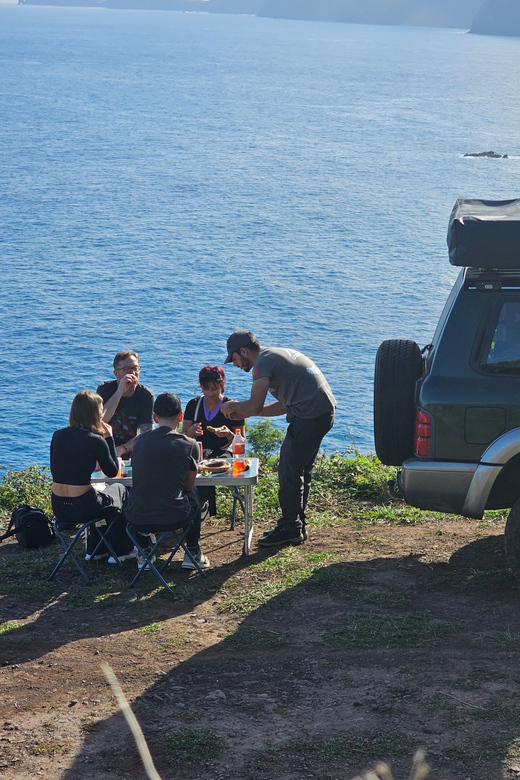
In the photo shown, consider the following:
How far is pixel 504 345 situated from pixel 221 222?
174ft

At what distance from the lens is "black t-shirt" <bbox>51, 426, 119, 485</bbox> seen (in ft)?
22.0

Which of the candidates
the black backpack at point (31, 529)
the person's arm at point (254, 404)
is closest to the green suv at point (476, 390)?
the person's arm at point (254, 404)

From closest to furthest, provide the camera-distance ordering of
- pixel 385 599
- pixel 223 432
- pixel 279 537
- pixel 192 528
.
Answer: pixel 385 599
pixel 192 528
pixel 279 537
pixel 223 432

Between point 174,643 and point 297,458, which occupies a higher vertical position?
point 297,458

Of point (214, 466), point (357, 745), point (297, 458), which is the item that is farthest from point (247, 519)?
point (357, 745)

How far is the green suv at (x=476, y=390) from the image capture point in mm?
5879

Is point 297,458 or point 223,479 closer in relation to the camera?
point 223,479

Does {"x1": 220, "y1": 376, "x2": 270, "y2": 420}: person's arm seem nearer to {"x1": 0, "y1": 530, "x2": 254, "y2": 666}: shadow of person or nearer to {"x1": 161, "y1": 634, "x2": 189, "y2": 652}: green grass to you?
{"x1": 0, "y1": 530, "x2": 254, "y2": 666}: shadow of person

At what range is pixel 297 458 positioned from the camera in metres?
7.34

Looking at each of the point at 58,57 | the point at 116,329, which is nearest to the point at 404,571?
the point at 116,329

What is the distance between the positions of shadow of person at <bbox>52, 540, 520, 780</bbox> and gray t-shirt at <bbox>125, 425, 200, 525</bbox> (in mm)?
778

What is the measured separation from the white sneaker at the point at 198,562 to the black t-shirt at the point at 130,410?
1885 millimetres

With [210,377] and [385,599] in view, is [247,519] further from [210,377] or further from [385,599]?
[385,599]

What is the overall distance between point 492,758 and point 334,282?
142 ft
